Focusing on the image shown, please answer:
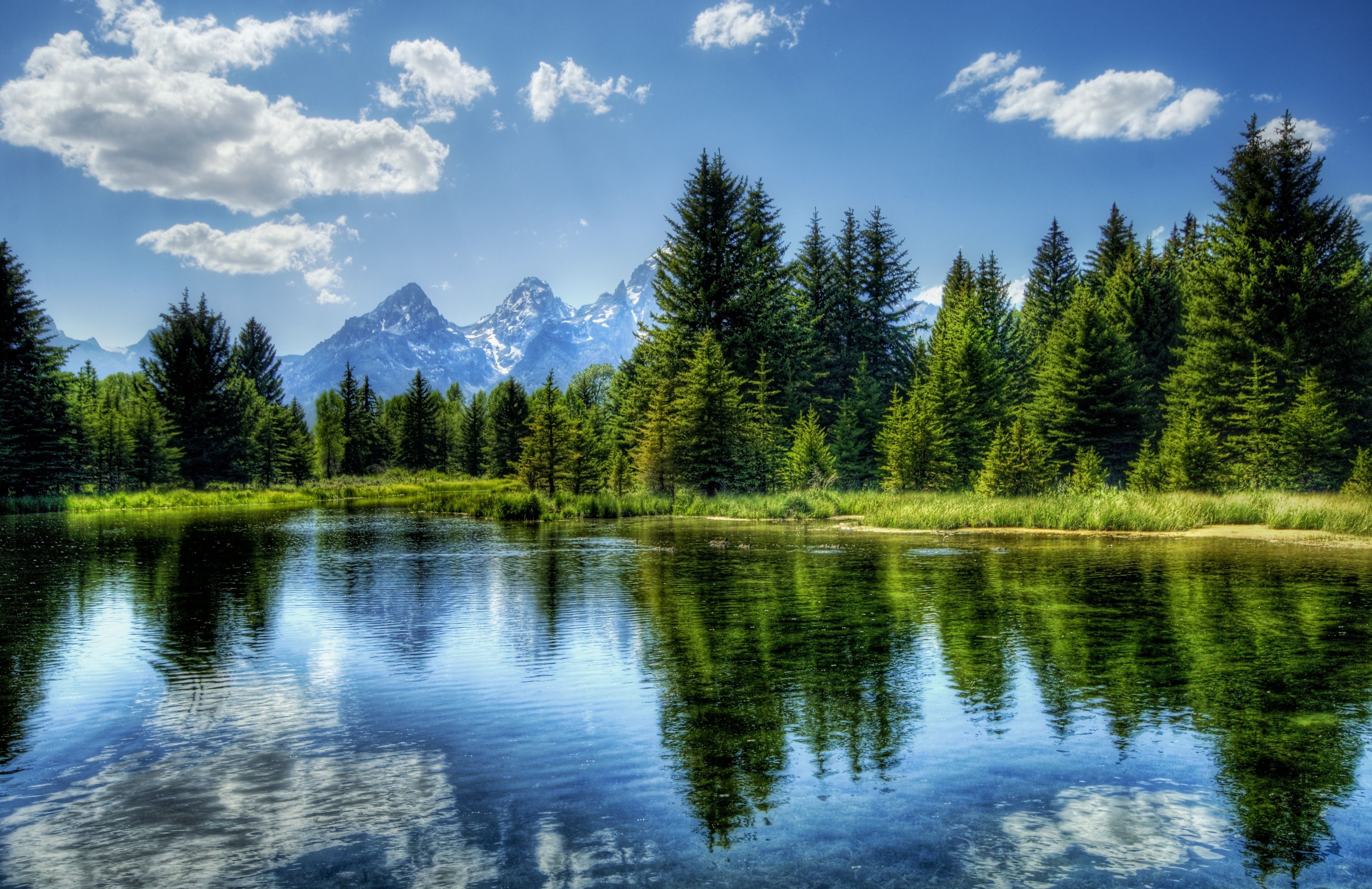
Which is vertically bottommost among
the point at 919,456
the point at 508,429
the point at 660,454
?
the point at 919,456

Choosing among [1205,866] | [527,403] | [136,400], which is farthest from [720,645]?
[527,403]

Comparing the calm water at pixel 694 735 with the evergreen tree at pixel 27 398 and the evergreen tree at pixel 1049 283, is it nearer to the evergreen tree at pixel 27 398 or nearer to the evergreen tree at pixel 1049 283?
the evergreen tree at pixel 27 398

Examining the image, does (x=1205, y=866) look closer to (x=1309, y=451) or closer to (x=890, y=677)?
(x=890, y=677)

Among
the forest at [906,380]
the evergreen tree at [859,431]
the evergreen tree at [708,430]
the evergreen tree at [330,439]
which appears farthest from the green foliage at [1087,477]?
the evergreen tree at [330,439]

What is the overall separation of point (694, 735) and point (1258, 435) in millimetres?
44656

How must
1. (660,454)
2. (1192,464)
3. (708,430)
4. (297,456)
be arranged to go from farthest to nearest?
(297,456), (660,454), (708,430), (1192,464)

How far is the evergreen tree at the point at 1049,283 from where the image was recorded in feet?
228

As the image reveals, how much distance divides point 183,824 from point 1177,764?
7.52m

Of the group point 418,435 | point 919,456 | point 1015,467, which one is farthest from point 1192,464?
point 418,435

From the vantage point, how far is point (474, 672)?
955 centimetres

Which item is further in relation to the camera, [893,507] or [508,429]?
[508,429]

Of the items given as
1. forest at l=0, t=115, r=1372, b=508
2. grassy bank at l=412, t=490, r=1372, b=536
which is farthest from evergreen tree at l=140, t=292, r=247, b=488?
grassy bank at l=412, t=490, r=1372, b=536

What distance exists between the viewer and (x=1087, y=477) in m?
34.4

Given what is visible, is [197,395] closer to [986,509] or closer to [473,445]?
[473,445]
